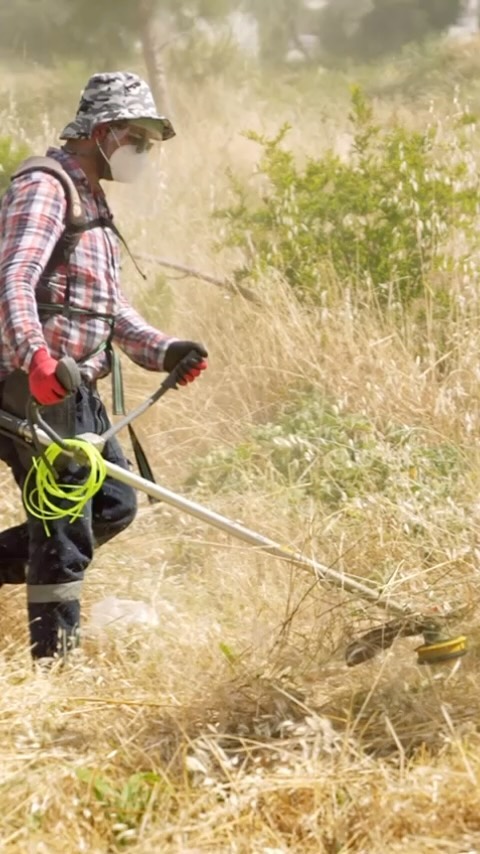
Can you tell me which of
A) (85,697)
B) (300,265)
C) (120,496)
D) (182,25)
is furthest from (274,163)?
(182,25)

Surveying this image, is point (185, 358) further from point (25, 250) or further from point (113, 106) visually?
point (113, 106)

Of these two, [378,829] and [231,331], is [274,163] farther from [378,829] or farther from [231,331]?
[378,829]

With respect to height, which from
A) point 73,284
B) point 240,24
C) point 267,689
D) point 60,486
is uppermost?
point 240,24

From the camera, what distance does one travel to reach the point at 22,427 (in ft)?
12.2

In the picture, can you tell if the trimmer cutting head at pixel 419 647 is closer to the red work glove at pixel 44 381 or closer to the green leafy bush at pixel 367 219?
the red work glove at pixel 44 381

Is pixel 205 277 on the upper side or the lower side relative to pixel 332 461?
upper

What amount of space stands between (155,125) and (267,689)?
5.16 feet

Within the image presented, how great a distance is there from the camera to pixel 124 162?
388cm

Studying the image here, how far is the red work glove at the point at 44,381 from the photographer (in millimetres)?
3457

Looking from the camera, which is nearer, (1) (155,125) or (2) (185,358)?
(1) (155,125)

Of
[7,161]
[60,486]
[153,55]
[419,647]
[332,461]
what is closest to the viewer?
[419,647]

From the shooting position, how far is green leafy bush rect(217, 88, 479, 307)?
615 cm

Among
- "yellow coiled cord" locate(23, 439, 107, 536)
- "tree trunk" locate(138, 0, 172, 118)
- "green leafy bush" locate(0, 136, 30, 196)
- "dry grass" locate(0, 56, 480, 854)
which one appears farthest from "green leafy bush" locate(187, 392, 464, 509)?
"tree trunk" locate(138, 0, 172, 118)

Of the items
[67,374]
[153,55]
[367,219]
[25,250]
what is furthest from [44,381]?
[153,55]
